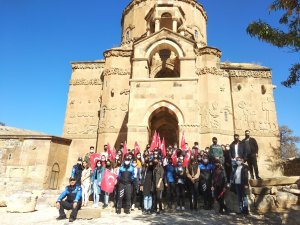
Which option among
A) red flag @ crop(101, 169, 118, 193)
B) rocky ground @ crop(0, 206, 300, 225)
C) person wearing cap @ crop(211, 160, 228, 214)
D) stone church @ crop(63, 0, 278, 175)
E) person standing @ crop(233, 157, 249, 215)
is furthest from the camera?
stone church @ crop(63, 0, 278, 175)

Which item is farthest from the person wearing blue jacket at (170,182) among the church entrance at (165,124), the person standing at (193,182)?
the church entrance at (165,124)

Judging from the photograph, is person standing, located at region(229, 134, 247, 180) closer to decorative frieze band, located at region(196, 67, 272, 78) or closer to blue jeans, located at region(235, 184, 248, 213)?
blue jeans, located at region(235, 184, 248, 213)

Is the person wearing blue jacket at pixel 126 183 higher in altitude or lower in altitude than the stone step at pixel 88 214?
higher

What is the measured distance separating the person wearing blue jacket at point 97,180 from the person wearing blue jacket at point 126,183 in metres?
1.02

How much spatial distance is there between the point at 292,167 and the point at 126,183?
1262 centimetres

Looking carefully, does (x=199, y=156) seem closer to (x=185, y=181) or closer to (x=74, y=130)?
(x=185, y=181)

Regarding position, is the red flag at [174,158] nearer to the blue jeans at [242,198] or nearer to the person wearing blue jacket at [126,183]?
the person wearing blue jacket at [126,183]

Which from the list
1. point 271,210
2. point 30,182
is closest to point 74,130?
point 30,182

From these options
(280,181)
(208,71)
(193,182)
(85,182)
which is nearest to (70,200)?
(85,182)

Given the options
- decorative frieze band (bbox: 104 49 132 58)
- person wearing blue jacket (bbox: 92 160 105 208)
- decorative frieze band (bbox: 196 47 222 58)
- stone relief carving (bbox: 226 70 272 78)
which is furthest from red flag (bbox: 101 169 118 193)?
stone relief carving (bbox: 226 70 272 78)

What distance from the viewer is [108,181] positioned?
9.48 metres

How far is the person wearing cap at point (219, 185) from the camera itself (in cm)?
843

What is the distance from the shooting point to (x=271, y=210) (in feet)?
27.7

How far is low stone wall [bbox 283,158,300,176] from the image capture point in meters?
16.4
